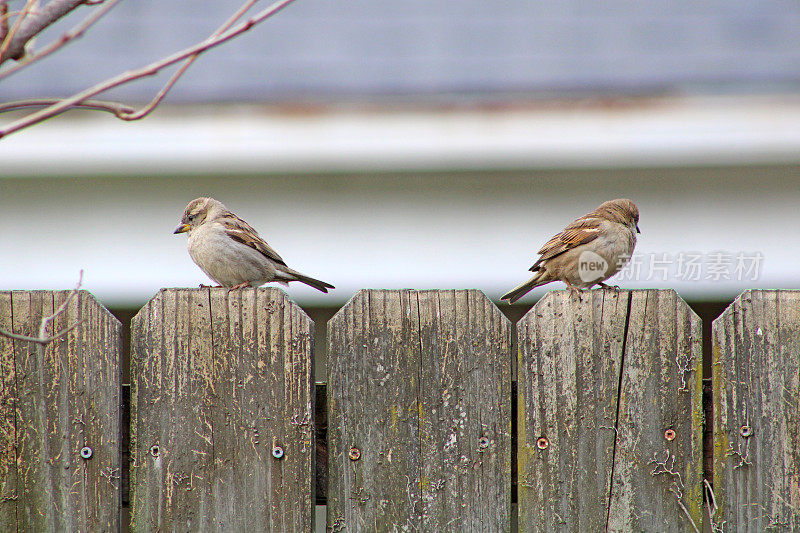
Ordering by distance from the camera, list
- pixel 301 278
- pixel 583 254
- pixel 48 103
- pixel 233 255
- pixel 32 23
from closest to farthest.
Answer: pixel 48 103 → pixel 32 23 → pixel 583 254 → pixel 301 278 → pixel 233 255

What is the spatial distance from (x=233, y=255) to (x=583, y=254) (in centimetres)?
161

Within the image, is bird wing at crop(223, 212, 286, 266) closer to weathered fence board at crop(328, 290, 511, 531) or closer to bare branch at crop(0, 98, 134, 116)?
weathered fence board at crop(328, 290, 511, 531)

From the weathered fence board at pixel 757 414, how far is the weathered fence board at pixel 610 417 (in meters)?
0.06

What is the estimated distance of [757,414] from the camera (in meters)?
2.38

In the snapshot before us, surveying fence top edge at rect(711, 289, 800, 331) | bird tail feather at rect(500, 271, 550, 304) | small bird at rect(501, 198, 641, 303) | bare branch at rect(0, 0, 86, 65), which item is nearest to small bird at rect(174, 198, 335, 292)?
bird tail feather at rect(500, 271, 550, 304)

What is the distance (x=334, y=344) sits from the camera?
7.89ft

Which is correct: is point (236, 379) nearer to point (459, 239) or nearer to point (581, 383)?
point (581, 383)

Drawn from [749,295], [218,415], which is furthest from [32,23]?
[749,295]

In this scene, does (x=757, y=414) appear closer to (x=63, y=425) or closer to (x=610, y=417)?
(x=610, y=417)

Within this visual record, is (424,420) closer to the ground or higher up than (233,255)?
closer to the ground

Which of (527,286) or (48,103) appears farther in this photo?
(527,286)

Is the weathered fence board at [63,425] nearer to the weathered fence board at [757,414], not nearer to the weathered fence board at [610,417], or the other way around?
the weathered fence board at [610,417]

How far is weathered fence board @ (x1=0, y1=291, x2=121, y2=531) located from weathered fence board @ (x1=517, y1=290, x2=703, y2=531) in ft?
3.69

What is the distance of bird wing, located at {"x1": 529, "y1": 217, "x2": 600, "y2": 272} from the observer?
12.5 ft
